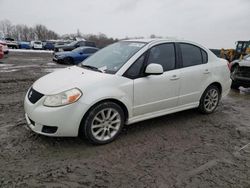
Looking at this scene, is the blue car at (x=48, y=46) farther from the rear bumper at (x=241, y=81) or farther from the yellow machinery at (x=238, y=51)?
the rear bumper at (x=241, y=81)

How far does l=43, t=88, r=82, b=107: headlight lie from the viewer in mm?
3143

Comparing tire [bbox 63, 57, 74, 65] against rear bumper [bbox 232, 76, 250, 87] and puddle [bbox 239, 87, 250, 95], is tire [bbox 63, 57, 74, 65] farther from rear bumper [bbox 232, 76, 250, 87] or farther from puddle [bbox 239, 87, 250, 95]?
puddle [bbox 239, 87, 250, 95]

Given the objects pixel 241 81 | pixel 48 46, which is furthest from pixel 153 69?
pixel 48 46

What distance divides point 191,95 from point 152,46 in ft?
4.32

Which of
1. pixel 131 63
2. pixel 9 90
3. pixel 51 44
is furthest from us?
pixel 51 44

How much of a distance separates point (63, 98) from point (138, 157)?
1350 millimetres

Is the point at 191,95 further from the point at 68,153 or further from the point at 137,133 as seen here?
the point at 68,153

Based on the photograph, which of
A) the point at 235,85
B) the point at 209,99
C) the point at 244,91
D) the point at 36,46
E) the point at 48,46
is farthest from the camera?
the point at 48,46

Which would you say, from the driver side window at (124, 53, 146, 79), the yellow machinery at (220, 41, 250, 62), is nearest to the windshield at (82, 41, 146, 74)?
the driver side window at (124, 53, 146, 79)

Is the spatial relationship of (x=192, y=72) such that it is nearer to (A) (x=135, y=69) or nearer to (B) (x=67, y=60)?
(A) (x=135, y=69)

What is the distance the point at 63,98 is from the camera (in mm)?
3158

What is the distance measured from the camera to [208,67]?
4.75 metres

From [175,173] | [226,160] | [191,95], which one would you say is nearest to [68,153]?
[175,173]

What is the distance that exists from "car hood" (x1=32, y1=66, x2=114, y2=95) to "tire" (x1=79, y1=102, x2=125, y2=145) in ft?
1.32
